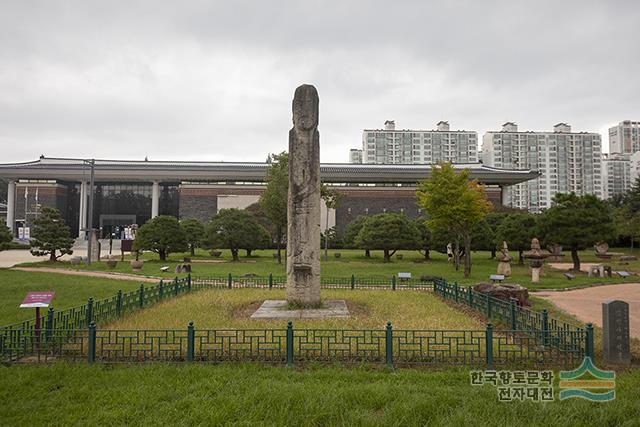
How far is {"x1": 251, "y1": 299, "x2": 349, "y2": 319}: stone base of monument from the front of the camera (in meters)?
10.2

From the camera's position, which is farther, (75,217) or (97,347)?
(75,217)

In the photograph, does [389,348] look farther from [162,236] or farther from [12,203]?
[12,203]

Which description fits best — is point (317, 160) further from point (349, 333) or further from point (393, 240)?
point (393, 240)

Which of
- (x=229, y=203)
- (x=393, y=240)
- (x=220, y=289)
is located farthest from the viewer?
(x=229, y=203)

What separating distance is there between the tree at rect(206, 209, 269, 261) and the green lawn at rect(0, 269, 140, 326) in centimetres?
1384

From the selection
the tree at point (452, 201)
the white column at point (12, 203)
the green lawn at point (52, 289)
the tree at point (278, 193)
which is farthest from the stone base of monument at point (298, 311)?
the white column at point (12, 203)

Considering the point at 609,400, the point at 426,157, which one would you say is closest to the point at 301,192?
the point at 609,400

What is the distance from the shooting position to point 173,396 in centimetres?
545

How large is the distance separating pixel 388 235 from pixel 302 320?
2257 cm

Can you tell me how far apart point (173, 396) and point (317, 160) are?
6934mm

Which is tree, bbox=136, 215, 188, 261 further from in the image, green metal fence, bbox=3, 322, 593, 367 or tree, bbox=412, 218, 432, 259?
green metal fence, bbox=3, 322, 593, 367

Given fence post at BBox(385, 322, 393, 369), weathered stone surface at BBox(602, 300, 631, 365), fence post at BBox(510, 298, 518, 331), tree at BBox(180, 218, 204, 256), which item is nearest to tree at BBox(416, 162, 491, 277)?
fence post at BBox(510, 298, 518, 331)

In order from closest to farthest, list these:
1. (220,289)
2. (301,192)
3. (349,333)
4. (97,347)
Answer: (97,347) < (349,333) < (301,192) < (220,289)

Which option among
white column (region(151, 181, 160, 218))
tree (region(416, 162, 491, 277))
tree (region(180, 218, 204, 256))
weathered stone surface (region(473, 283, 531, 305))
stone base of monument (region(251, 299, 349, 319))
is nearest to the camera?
stone base of monument (region(251, 299, 349, 319))
